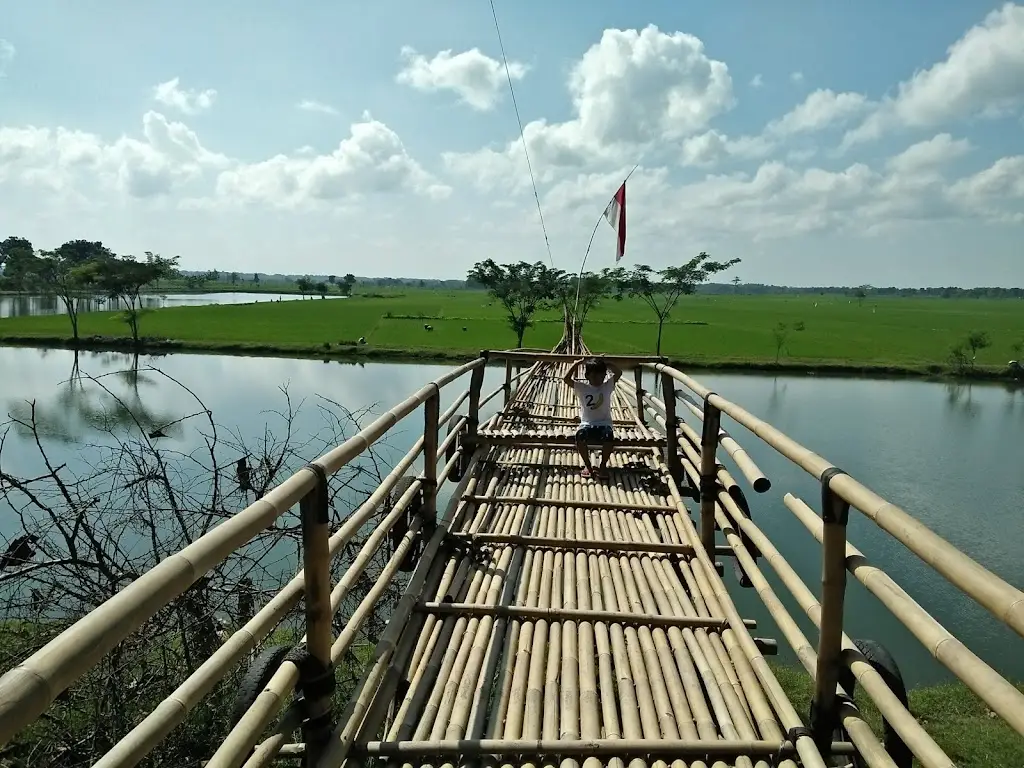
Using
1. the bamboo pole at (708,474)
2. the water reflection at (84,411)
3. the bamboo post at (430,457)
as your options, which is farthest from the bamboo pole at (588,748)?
the water reflection at (84,411)

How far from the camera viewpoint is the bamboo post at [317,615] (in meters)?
1.52

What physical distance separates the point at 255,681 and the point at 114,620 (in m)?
1.04

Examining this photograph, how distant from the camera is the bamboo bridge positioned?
1028 millimetres

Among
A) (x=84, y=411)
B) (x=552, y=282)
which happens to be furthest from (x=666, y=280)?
(x=84, y=411)

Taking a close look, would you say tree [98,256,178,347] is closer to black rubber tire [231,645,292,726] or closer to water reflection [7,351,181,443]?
water reflection [7,351,181,443]

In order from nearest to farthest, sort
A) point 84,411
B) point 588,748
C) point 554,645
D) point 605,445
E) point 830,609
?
1. point 830,609
2. point 588,748
3. point 554,645
4. point 605,445
5. point 84,411

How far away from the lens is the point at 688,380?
3201mm

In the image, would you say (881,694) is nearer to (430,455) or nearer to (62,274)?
(430,455)

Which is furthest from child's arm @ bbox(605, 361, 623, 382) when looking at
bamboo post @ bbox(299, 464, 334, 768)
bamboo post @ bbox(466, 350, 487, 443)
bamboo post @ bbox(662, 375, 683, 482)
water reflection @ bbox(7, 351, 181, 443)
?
water reflection @ bbox(7, 351, 181, 443)

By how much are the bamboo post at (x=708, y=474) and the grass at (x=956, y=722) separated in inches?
96.2

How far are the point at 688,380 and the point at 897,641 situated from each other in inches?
225

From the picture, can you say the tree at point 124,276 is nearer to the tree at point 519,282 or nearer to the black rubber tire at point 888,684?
the tree at point 519,282

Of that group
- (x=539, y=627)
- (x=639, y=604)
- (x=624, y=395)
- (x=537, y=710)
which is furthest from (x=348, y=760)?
(x=624, y=395)

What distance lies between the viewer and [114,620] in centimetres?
83
